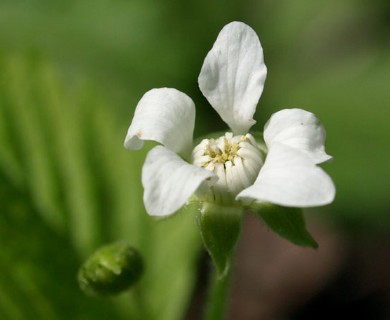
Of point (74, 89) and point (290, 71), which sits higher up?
point (74, 89)

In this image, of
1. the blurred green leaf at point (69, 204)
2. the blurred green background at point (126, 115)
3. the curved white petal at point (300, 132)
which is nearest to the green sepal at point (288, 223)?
the curved white petal at point (300, 132)

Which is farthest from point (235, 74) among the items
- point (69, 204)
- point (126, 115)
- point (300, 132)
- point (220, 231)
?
point (126, 115)

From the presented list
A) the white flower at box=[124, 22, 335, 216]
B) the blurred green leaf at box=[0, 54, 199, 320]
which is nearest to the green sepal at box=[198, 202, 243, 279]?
the white flower at box=[124, 22, 335, 216]

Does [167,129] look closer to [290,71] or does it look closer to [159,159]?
[159,159]

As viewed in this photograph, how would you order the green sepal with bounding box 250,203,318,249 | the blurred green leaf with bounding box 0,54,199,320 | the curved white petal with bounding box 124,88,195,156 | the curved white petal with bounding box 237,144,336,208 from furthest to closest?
the blurred green leaf with bounding box 0,54,199,320
the curved white petal with bounding box 124,88,195,156
the green sepal with bounding box 250,203,318,249
the curved white petal with bounding box 237,144,336,208

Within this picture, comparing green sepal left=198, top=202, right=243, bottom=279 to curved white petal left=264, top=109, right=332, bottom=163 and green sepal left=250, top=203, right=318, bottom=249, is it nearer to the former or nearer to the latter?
green sepal left=250, top=203, right=318, bottom=249

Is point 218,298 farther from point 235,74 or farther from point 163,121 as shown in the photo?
point 235,74

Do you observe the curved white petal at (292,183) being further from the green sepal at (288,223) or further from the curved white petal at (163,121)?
the curved white petal at (163,121)

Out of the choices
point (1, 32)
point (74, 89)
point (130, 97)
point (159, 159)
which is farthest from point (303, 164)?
point (1, 32)
